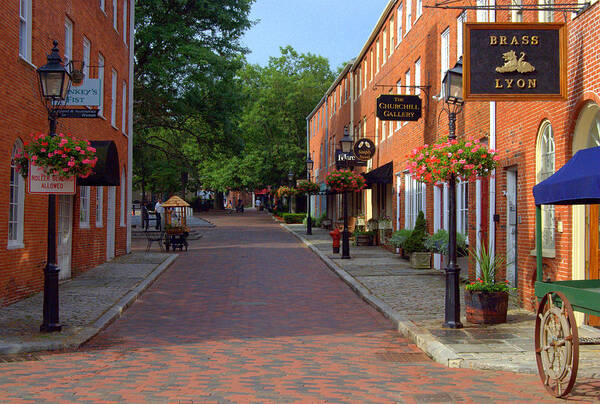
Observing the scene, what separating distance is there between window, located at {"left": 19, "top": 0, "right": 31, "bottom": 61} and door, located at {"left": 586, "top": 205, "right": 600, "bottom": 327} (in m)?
10.2

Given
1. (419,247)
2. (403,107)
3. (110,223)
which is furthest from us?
(110,223)

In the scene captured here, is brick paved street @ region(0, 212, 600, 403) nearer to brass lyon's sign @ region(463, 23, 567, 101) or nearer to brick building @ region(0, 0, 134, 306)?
brick building @ region(0, 0, 134, 306)

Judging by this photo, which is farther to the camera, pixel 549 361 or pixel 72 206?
pixel 72 206

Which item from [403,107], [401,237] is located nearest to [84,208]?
[403,107]

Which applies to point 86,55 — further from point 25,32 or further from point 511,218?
point 511,218

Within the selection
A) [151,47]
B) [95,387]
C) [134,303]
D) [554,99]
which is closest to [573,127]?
[554,99]

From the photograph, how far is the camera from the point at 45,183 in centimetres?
941

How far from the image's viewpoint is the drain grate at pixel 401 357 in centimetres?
781

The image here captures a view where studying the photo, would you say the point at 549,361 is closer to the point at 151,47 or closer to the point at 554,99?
the point at 554,99

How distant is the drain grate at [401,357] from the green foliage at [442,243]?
769 cm

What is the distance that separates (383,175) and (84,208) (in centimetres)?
1130

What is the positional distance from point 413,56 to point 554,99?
12.6m

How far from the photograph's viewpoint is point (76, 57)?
1617 centimetres

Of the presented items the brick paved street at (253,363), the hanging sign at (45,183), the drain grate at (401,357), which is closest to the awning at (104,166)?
the brick paved street at (253,363)
